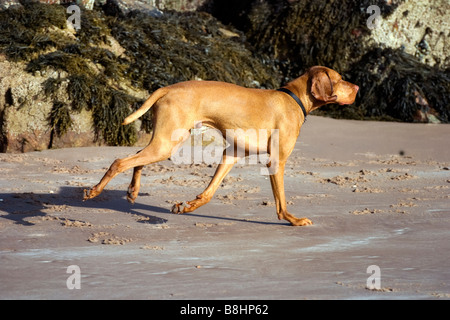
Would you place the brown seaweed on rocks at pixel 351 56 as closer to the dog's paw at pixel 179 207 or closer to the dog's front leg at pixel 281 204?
the dog's front leg at pixel 281 204

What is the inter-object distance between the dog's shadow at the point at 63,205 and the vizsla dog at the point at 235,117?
0.43 meters

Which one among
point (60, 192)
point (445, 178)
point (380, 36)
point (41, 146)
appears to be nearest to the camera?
point (60, 192)

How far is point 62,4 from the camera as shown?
11.2 m

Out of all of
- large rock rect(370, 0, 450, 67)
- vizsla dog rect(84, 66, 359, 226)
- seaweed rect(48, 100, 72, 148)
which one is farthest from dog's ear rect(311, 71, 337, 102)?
large rock rect(370, 0, 450, 67)

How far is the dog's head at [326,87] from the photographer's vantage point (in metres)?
5.92

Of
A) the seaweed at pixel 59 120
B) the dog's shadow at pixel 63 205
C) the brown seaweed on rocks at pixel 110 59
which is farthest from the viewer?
the brown seaweed on rocks at pixel 110 59

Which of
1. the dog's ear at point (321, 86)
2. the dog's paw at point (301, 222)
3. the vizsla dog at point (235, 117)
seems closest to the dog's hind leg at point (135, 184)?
the vizsla dog at point (235, 117)

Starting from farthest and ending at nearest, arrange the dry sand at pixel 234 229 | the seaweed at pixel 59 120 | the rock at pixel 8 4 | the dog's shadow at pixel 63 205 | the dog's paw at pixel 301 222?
the rock at pixel 8 4
the seaweed at pixel 59 120
the dog's shadow at pixel 63 205
the dog's paw at pixel 301 222
the dry sand at pixel 234 229

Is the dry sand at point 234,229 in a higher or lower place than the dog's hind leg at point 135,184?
lower

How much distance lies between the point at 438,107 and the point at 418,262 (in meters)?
8.18

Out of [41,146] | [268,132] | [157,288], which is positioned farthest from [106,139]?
[157,288]

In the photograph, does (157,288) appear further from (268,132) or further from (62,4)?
(62,4)

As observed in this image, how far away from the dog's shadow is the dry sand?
0.02 m

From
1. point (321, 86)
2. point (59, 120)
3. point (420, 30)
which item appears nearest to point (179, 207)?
point (321, 86)
